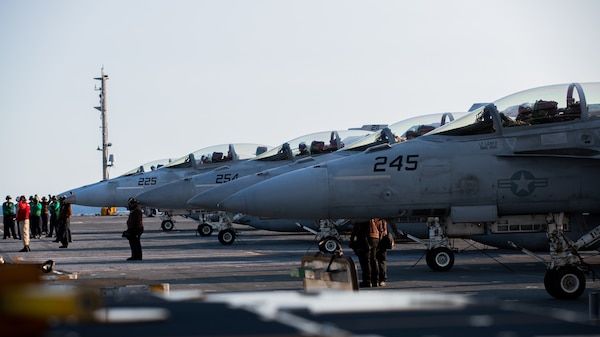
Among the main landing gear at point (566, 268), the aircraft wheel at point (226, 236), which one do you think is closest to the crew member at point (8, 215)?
the aircraft wheel at point (226, 236)

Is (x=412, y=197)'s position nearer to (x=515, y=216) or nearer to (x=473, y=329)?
(x=515, y=216)

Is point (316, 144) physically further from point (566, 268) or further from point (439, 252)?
point (566, 268)

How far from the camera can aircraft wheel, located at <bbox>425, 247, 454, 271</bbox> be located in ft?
62.5

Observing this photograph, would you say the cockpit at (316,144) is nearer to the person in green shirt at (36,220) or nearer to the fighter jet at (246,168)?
the fighter jet at (246,168)

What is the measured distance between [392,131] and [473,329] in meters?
16.9

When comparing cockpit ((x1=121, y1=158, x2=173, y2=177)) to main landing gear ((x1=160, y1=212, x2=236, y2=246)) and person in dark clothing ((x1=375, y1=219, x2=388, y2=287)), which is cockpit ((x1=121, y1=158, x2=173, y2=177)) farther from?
person in dark clothing ((x1=375, y1=219, x2=388, y2=287))

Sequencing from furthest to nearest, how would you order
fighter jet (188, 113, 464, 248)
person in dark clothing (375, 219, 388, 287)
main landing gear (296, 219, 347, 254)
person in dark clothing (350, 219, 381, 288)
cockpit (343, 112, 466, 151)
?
main landing gear (296, 219, 347, 254)
fighter jet (188, 113, 464, 248)
cockpit (343, 112, 466, 151)
person in dark clothing (375, 219, 388, 287)
person in dark clothing (350, 219, 381, 288)

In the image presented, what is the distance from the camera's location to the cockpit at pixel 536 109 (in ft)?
46.4

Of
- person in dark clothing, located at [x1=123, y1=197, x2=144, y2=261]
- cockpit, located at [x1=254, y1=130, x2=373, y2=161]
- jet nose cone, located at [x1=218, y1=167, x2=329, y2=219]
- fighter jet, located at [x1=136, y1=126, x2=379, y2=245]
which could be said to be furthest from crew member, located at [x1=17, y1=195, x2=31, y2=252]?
jet nose cone, located at [x1=218, y1=167, x2=329, y2=219]

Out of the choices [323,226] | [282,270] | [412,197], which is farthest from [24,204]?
[412,197]

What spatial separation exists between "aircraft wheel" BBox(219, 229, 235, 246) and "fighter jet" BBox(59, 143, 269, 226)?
3076 millimetres

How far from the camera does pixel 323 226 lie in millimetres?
25078

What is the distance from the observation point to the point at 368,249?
16297mm

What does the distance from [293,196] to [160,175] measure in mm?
22442
